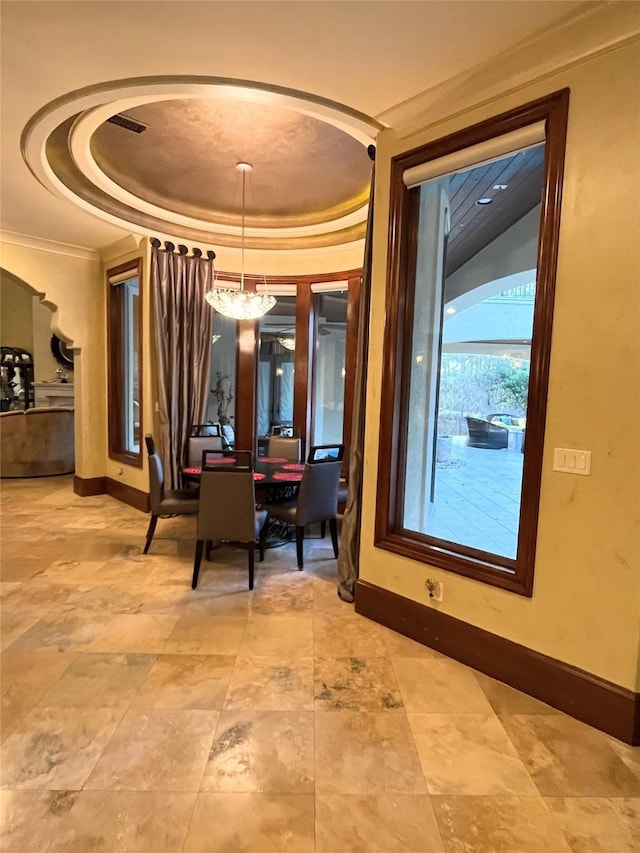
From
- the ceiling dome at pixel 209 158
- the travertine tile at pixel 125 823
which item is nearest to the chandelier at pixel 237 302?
the ceiling dome at pixel 209 158

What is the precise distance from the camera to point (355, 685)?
2213 mm

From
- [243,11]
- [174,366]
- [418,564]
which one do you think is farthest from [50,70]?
[418,564]

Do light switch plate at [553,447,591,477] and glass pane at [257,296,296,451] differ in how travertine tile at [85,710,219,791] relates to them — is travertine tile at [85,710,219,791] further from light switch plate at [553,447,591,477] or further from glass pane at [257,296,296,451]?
glass pane at [257,296,296,451]

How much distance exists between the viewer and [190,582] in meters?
3.34

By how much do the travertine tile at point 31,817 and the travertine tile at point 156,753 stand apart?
0.33 ft

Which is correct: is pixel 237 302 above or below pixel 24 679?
above

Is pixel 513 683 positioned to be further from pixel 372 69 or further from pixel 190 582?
pixel 372 69

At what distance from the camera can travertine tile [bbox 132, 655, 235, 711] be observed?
2.07m

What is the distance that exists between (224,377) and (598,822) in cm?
504

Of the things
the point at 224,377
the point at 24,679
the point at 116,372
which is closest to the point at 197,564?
the point at 24,679

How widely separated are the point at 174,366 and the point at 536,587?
13.1ft

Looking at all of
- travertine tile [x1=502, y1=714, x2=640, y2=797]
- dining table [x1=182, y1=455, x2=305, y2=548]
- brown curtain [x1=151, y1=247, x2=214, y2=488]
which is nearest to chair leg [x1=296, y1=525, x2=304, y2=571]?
dining table [x1=182, y1=455, x2=305, y2=548]

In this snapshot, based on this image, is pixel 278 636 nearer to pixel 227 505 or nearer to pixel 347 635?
pixel 347 635

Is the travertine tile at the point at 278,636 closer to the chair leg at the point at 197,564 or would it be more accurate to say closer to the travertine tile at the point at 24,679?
the chair leg at the point at 197,564
